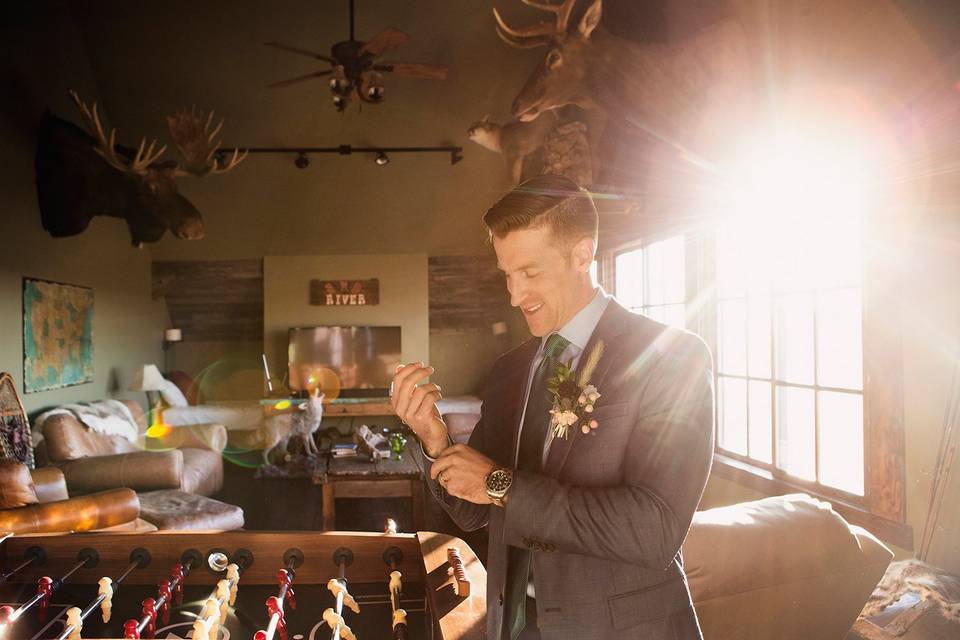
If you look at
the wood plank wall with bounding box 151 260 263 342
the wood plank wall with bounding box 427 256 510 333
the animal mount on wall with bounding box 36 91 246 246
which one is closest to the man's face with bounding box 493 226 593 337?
the animal mount on wall with bounding box 36 91 246 246

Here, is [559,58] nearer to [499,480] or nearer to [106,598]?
[499,480]

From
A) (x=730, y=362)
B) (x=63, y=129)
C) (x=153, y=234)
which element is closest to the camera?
(x=730, y=362)

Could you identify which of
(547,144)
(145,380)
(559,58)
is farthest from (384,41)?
(145,380)

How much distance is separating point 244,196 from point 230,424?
2.68 meters

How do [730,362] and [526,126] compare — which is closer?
[730,362]

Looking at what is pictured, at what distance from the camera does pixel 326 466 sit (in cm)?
462

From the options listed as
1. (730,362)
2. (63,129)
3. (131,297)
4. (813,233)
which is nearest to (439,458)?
(813,233)

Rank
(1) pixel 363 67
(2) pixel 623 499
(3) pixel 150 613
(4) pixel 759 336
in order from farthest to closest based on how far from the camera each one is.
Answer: (1) pixel 363 67, (4) pixel 759 336, (3) pixel 150 613, (2) pixel 623 499

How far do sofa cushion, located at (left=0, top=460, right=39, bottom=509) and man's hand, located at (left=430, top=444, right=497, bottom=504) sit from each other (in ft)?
7.73

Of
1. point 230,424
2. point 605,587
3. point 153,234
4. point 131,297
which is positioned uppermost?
point 153,234

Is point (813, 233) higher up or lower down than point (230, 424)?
higher up

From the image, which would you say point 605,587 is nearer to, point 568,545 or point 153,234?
point 568,545

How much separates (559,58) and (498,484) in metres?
3.11

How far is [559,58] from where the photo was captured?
3697mm
